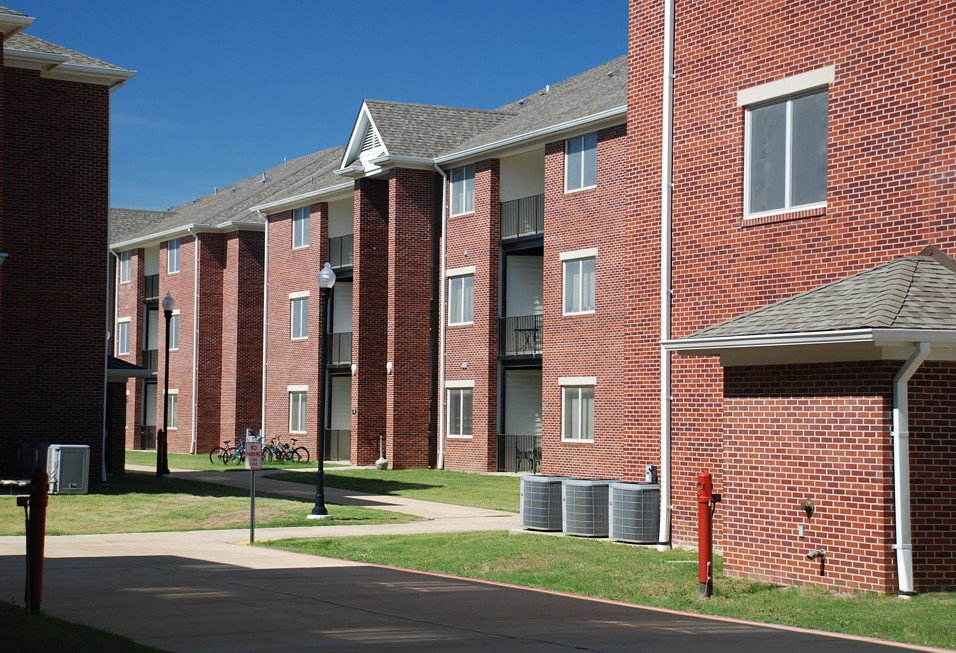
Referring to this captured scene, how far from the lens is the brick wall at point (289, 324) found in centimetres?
4791

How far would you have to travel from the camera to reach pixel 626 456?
18.9 metres

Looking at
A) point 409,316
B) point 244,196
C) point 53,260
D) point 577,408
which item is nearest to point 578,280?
point 577,408

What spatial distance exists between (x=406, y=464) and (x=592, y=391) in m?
9.03

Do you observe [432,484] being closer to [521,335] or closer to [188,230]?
[521,335]

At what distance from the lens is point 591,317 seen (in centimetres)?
3528

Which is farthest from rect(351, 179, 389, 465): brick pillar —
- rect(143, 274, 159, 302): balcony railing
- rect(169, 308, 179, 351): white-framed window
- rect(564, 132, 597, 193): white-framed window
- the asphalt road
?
the asphalt road

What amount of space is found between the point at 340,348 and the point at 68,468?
21553 mm

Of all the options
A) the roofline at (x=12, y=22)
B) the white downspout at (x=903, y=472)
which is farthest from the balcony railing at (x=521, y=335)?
the white downspout at (x=903, y=472)

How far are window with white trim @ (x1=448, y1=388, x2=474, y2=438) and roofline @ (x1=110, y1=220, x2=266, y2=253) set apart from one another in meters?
15.5

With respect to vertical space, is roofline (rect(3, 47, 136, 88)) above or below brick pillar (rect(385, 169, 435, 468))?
above

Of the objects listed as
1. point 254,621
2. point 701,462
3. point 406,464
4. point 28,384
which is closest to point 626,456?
point 701,462

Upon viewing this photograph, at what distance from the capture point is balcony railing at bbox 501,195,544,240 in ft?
126

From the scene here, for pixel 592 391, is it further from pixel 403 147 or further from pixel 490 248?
pixel 403 147

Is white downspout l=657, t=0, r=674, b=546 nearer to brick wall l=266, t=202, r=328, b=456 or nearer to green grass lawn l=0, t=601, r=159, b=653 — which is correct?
green grass lawn l=0, t=601, r=159, b=653
